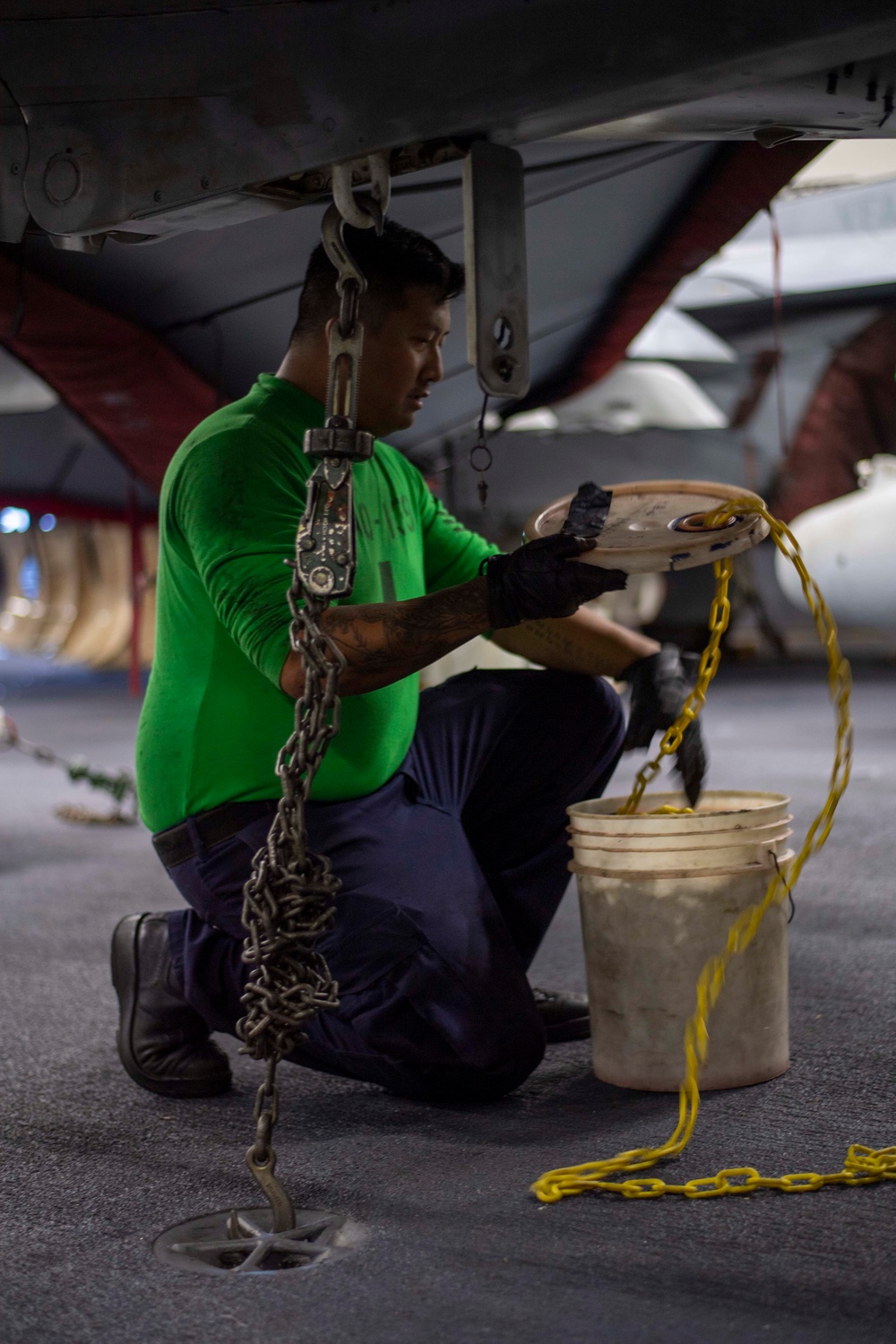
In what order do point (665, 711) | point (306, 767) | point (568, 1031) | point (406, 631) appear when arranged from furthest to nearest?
point (568, 1031) → point (665, 711) → point (406, 631) → point (306, 767)

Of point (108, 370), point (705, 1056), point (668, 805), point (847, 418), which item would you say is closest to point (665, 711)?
point (668, 805)

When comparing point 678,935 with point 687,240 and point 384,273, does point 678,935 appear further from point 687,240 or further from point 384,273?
point 687,240

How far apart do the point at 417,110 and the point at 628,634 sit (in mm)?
807

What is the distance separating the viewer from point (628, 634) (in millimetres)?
1831

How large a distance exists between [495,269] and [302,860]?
0.57 m

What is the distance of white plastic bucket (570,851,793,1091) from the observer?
149 centimetres

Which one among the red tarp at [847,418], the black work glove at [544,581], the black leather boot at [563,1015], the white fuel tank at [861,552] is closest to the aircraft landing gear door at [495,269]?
the black work glove at [544,581]

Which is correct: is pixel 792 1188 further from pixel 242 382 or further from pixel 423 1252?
pixel 242 382

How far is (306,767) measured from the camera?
1.14 metres

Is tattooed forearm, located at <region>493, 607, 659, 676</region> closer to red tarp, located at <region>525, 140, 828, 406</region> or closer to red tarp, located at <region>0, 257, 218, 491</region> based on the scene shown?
red tarp, located at <region>525, 140, 828, 406</region>

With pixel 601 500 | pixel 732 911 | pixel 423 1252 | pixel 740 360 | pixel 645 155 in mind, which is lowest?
pixel 423 1252

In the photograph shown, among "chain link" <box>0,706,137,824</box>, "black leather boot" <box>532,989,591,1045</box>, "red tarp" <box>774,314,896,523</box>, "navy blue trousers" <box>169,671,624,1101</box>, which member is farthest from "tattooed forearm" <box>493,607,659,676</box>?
"red tarp" <box>774,314,896,523</box>

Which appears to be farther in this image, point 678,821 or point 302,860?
point 678,821

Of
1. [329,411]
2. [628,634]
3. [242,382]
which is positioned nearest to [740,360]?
[242,382]
